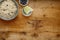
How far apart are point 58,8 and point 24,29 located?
1.16ft

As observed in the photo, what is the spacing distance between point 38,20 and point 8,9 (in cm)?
26

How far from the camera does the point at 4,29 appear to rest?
1.36 meters

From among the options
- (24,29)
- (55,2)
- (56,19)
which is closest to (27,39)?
(24,29)

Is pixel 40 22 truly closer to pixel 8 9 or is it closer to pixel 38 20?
pixel 38 20

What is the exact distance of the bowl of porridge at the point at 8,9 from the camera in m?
1.38

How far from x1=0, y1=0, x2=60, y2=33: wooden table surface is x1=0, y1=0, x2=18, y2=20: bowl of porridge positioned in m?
0.04

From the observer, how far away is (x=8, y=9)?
140 cm

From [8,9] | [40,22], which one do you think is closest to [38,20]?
[40,22]

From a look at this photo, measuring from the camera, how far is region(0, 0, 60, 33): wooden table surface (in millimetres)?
1372

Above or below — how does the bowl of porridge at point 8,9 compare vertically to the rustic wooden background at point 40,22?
above

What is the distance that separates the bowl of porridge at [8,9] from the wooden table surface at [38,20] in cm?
4

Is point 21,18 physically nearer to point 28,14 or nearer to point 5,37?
point 28,14

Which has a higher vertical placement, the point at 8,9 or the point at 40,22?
the point at 8,9

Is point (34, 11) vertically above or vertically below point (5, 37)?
above
